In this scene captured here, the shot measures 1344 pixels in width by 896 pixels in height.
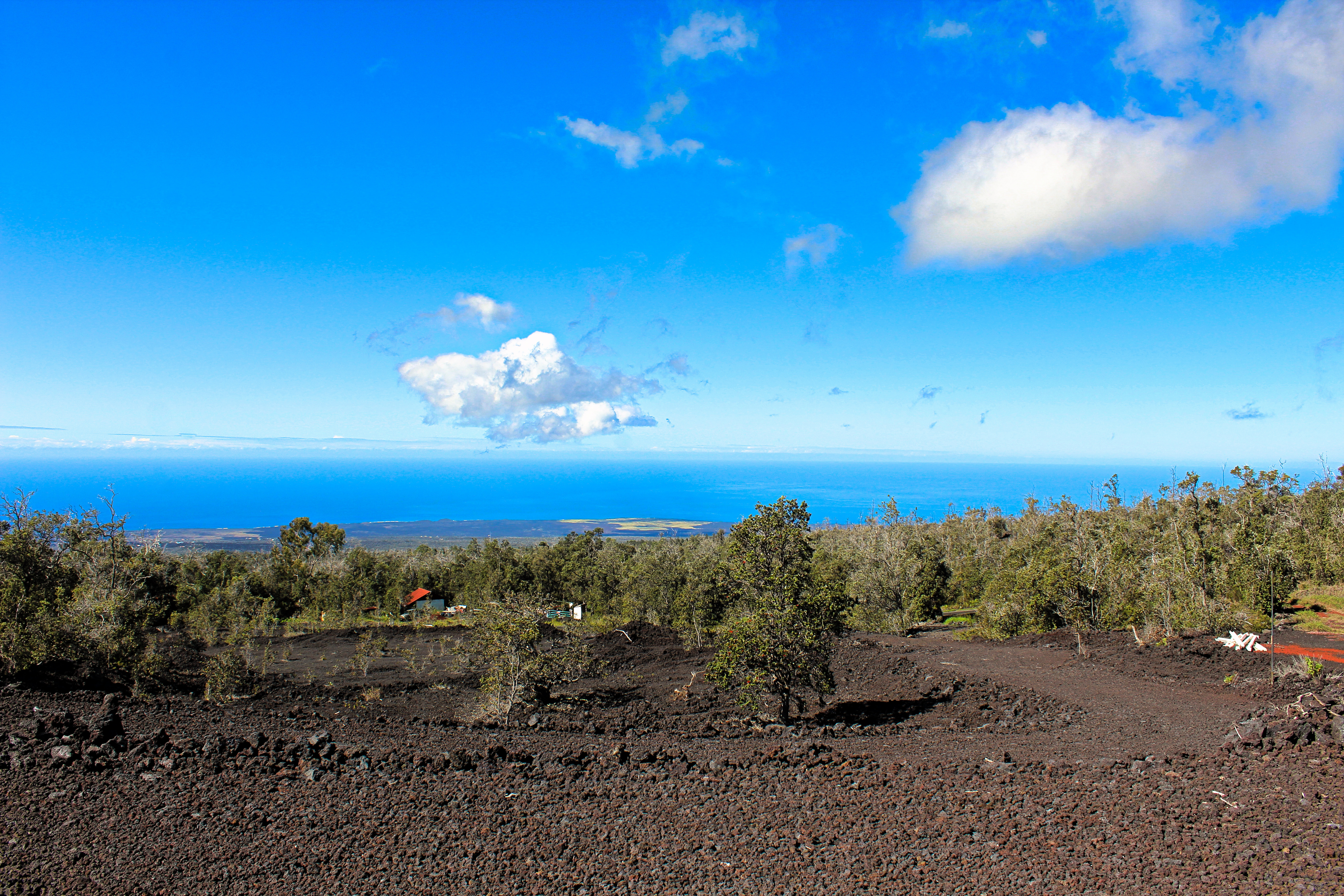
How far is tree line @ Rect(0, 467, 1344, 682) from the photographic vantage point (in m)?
12.9

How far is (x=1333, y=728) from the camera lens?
7512mm

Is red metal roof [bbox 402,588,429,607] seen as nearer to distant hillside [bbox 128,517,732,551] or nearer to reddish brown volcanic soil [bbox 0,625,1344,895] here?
reddish brown volcanic soil [bbox 0,625,1344,895]

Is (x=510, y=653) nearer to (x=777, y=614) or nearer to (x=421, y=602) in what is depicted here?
(x=777, y=614)

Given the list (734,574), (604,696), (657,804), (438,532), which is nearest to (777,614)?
(734,574)

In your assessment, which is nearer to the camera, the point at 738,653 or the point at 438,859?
the point at 438,859

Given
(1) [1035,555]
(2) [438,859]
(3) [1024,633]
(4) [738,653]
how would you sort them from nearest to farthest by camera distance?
(2) [438,859], (4) [738,653], (3) [1024,633], (1) [1035,555]

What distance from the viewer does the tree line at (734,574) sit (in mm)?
12914

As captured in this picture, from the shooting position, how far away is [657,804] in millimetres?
6902

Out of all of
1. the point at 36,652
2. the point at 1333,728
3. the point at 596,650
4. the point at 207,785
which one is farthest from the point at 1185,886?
the point at 596,650

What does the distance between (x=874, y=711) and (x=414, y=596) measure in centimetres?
3976

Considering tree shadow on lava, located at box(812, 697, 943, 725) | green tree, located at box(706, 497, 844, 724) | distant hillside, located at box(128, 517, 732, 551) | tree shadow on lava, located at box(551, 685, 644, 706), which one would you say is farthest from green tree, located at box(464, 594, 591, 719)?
distant hillside, located at box(128, 517, 732, 551)

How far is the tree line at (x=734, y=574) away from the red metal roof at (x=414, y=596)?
2.82 ft

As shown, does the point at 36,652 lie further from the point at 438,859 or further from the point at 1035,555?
the point at 1035,555

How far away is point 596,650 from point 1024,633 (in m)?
18.4
